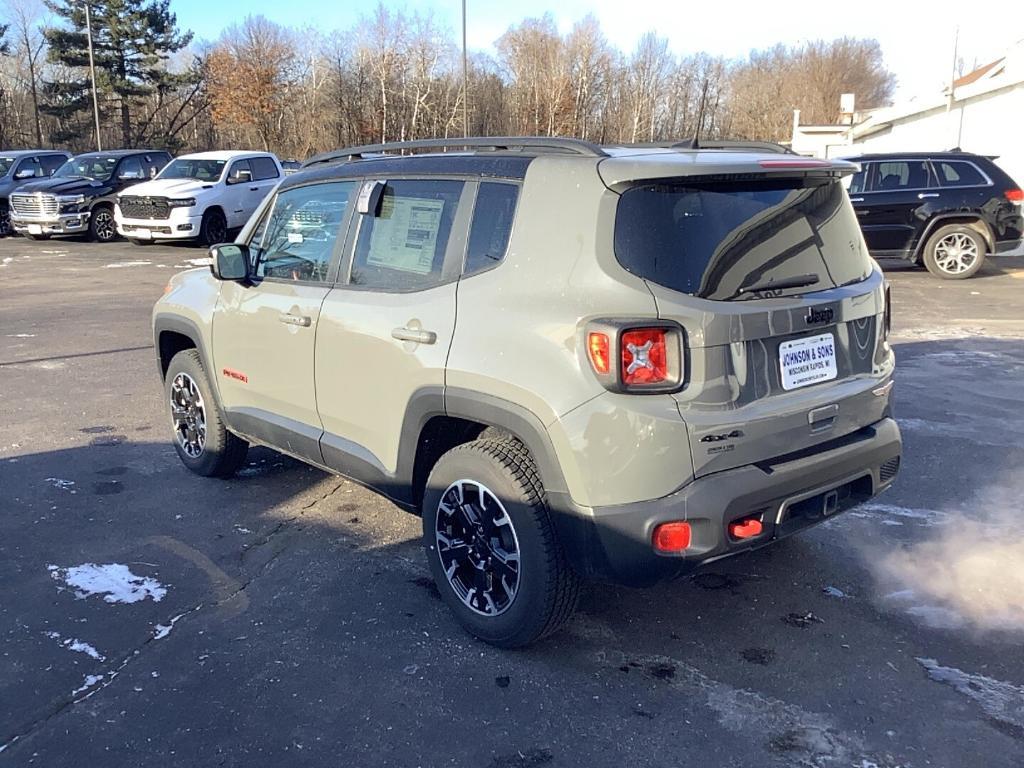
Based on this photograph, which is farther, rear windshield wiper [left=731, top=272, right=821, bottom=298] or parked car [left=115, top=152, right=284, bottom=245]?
parked car [left=115, top=152, right=284, bottom=245]

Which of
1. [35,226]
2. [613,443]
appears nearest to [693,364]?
[613,443]

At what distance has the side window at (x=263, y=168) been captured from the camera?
18.9 m

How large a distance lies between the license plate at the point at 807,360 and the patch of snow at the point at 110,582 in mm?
2772

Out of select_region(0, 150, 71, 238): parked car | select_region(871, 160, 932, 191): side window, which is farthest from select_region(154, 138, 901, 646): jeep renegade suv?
select_region(0, 150, 71, 238): parked car

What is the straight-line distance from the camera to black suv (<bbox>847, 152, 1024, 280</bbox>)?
1284 cm

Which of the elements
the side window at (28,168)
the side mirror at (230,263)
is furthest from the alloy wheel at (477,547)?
the side window at (28,168)

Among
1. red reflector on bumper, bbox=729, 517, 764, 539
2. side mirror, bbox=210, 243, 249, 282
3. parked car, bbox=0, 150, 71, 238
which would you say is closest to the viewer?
red reflector on bumper, bbox=729, 517, 764, 539

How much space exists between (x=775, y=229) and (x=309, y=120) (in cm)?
4962

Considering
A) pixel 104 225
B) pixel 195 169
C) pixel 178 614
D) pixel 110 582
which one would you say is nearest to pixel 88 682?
pixel 178 614

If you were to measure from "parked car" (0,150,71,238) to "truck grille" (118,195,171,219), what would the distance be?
5.00 m

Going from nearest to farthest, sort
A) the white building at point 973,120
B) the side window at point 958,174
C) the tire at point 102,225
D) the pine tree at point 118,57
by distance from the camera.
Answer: the side window at point 958,174 < the white building at point 973,120 < the tire at point 102,225 < the pine tree at point 118,57

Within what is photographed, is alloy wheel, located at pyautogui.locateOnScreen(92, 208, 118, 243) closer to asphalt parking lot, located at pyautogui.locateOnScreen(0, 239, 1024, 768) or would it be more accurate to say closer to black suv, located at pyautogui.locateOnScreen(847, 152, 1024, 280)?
black suv, located at pyautogui.locateOnScreen(847, 152, 1024, 280)

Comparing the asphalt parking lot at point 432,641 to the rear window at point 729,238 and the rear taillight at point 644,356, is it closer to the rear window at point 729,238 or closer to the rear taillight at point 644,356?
the rear taillight at point 644,356

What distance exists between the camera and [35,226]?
19.8 metres
